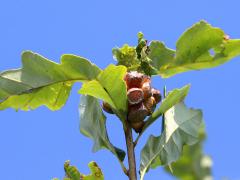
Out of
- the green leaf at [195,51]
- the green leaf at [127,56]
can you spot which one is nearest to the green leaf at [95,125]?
the green leaf at [127,56]

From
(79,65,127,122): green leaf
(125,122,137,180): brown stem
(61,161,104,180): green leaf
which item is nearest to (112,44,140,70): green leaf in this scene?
(79,65,127,122): green leaf

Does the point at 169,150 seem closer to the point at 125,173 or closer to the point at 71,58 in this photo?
the point at 125,173

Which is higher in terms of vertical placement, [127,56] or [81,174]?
[127,56]

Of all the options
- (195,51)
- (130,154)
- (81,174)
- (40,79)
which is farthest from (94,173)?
(195,51)

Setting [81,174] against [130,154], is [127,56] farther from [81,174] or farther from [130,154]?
[81,174]

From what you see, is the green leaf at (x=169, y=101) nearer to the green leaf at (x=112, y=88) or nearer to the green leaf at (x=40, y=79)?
the green leaf at (x=112, y=88)

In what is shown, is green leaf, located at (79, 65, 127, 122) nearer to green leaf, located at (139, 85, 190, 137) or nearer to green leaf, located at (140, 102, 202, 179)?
green leaf, located at (139, 85, 190, 137)

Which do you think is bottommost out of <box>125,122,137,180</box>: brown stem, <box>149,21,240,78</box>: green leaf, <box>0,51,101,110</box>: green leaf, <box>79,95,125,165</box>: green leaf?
<box>125,122,137,180</box>: brown stem
